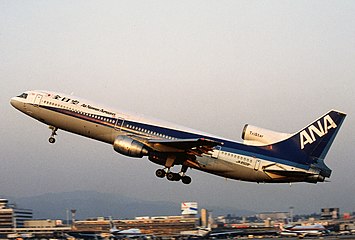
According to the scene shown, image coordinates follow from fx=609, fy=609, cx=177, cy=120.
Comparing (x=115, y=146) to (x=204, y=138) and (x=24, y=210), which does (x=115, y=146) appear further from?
(x=24, y=210)

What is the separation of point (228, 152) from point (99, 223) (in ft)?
274

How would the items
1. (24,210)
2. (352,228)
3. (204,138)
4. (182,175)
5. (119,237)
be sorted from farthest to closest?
(24,210) → (352,228) → (119,237) → (182,175) → (204,138)

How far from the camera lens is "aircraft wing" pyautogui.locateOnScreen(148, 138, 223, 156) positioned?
167 ft

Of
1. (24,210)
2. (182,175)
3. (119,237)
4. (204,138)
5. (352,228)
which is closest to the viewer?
(204,138)

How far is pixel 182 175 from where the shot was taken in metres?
56.9

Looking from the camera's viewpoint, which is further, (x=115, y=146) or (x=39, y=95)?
(x=39, y=95)

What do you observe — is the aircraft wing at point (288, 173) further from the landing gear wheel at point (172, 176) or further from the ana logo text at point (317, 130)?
the landing gear wheel at point (172, 176)

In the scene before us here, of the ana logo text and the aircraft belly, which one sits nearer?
the aircraft belly

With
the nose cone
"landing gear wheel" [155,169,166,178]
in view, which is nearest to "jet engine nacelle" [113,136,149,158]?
"landing gear wheel" [155,169,166,178]

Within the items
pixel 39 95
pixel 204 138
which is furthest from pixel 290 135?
pixel 39 95

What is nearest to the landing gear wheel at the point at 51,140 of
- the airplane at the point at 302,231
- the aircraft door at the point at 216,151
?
the aircraft door at the point at 216,151

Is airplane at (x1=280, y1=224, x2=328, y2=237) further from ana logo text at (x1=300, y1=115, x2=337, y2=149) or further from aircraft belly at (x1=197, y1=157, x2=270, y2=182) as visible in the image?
aircraft belly at (x1=197, y1=157, x2=270, y2=182)

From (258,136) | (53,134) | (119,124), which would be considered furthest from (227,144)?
(53,134)

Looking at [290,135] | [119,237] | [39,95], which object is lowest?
[119,237]
